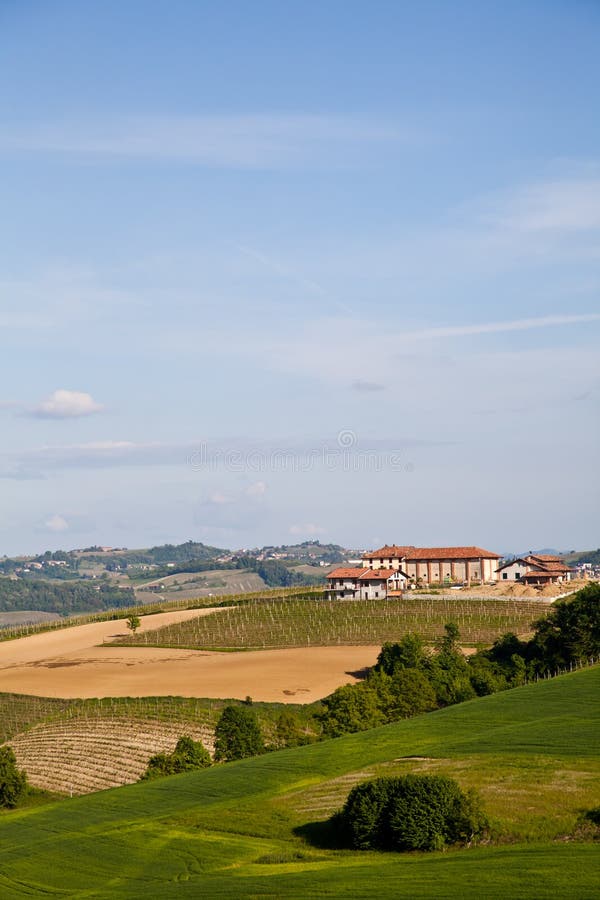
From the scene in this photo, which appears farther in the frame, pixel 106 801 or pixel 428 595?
pixel 428 595

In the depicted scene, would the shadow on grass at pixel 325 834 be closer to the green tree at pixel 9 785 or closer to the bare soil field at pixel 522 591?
the green tree at pixel 9 785

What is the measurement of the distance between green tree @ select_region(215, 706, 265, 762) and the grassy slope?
8219 mm

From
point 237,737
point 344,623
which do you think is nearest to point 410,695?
point 237,737

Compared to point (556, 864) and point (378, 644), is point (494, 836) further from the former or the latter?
point (378, 644)

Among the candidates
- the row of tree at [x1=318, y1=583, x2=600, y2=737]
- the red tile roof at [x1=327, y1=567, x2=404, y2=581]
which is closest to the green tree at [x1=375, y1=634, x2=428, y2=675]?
the row of tree at [x1=318, y1=583, x2=600, y2=737]

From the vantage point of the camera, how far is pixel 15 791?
7162 centimetres

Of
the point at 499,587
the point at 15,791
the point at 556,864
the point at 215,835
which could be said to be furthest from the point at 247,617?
the point at 556,864

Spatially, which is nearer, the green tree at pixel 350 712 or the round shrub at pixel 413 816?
the round shrub at pixel 413 816

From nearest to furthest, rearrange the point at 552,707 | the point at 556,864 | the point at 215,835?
the point at 556,864 → the point at 215,835 → the point at 552,707

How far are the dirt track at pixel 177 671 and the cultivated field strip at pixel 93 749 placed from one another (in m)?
15.7

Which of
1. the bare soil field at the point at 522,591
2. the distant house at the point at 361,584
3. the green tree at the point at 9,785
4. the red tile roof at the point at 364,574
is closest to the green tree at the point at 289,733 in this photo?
the green tree at the point at 9,785

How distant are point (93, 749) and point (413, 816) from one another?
4615 centimetres

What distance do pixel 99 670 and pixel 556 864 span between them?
97655 mm

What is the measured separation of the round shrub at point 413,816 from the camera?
1763 inches
